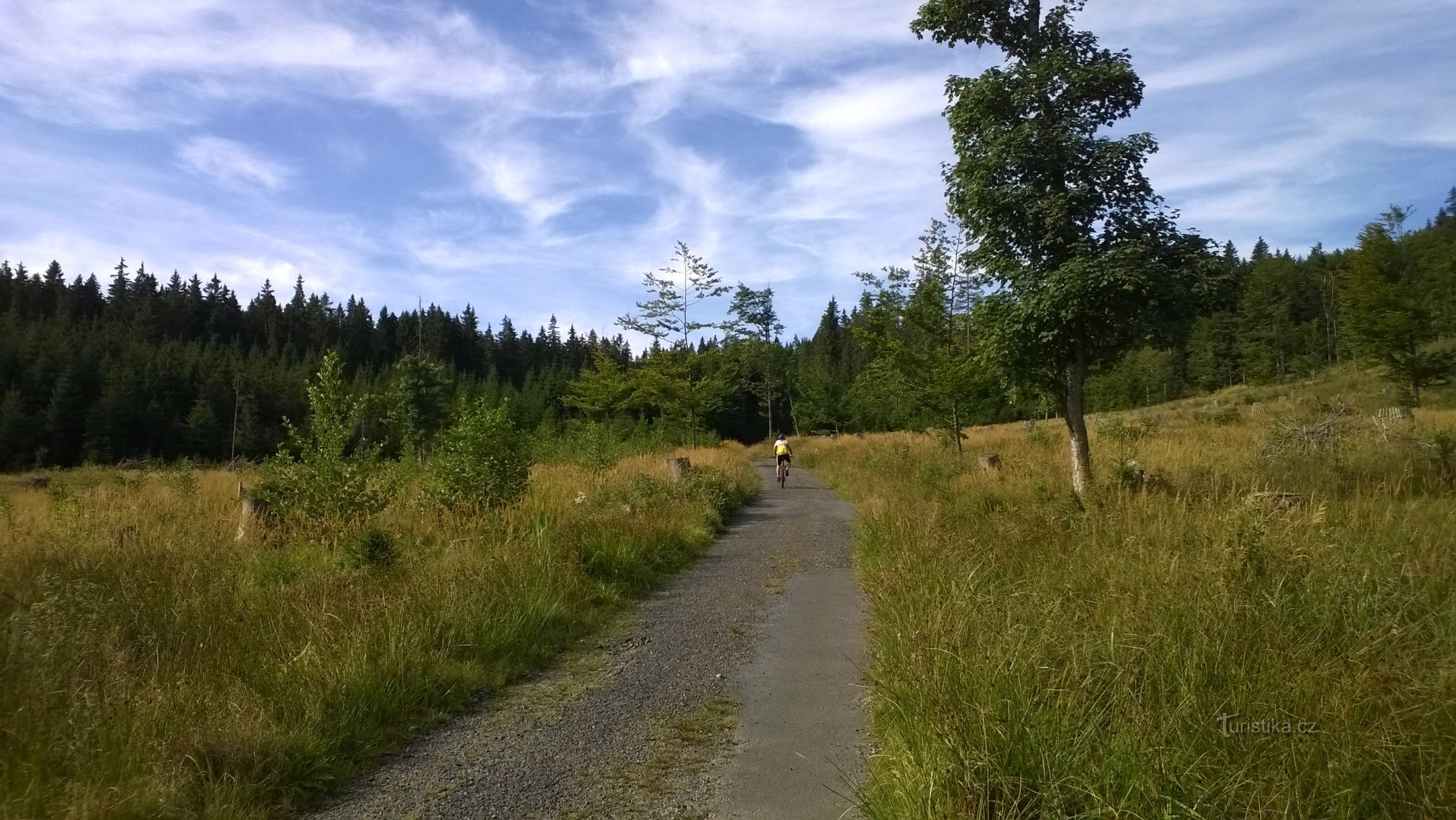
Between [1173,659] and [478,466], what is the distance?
353 inches

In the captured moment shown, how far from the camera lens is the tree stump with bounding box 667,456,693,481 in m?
16.6

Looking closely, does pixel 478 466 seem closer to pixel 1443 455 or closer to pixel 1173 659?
pixel 1173 659

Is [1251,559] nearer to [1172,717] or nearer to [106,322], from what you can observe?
[1172,717]

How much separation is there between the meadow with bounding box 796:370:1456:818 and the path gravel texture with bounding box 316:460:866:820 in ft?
1.22

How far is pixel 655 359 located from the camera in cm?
2841

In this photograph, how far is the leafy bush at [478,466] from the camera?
10438 millimetres

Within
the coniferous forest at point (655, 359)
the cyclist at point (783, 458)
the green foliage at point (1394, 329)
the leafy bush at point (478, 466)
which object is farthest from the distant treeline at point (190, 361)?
the green foliage at point (1394, 329)

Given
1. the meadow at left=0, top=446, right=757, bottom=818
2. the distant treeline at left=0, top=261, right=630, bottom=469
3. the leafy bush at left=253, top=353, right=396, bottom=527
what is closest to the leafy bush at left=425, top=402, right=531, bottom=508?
the meadow at left=0, top=446, right=757, bottom=818

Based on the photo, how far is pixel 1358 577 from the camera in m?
4.75

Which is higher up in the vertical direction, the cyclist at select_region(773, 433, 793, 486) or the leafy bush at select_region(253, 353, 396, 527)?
the leafy bush at select_region(253, 353, 396, 527)

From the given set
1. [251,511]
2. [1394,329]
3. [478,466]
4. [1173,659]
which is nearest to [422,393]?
[251,511]

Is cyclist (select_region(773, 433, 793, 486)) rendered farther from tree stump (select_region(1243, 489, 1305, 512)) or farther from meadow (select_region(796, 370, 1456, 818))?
tree stump (select_region(1243, 489, 1305, 512))

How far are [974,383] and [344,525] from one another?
14829mm

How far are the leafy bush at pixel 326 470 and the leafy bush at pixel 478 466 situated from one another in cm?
95
